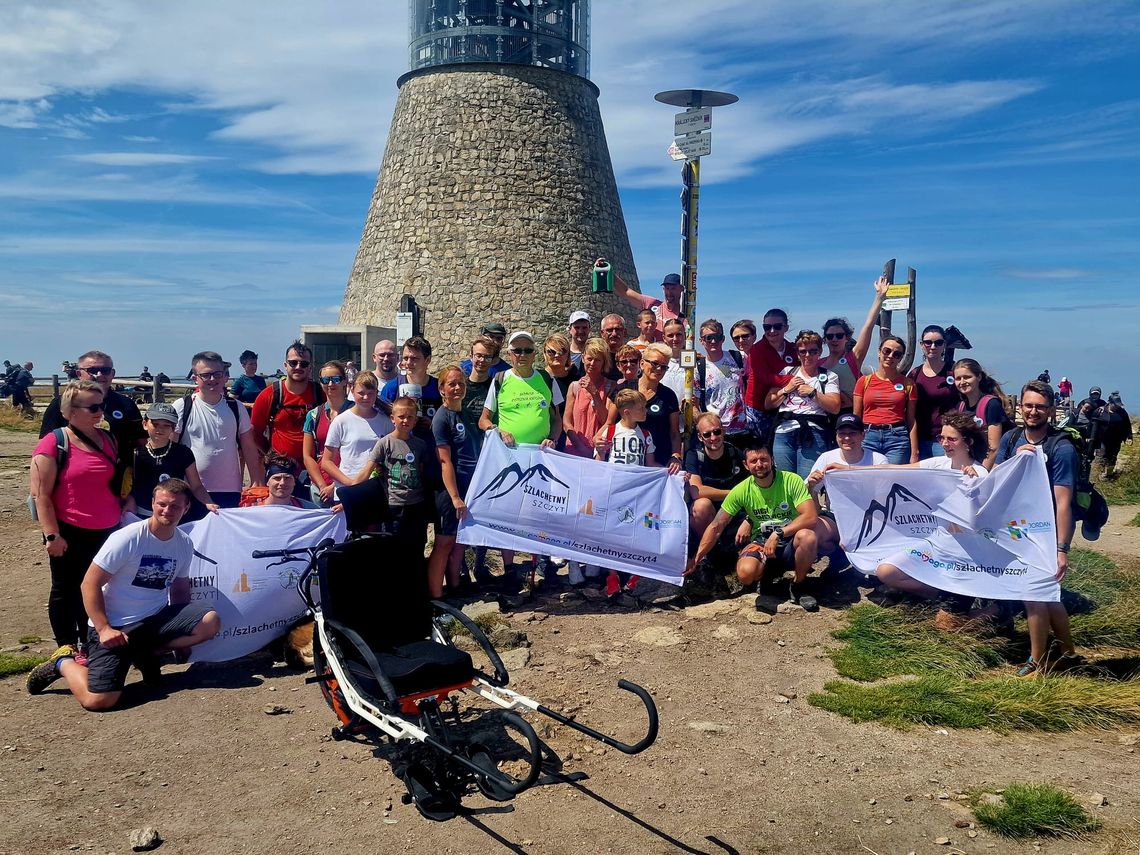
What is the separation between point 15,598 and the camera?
838 centimetres

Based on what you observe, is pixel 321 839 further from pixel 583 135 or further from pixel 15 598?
pixel 583 135

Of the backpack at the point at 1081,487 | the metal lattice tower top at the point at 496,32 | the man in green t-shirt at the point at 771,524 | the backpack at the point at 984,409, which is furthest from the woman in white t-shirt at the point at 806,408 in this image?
the metal lattice tower top at the point at 496,32

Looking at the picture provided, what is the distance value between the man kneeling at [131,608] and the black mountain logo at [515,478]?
2.51 metres

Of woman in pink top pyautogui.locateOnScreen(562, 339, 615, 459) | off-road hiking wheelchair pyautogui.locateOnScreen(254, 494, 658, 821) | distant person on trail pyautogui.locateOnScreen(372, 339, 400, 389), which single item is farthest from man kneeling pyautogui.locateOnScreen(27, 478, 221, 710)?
woman in pink top pyautogui.locateOnScreen(562, 339, 615, 459)

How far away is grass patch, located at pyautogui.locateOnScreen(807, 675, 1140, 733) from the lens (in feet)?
17.7

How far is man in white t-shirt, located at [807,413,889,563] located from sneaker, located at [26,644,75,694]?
18.9 feet

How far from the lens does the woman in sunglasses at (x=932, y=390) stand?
7.62 m

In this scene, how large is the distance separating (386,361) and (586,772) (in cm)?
439

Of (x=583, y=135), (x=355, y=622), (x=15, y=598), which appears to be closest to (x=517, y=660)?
(x=355, y=622)

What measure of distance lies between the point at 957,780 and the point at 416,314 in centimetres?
2227

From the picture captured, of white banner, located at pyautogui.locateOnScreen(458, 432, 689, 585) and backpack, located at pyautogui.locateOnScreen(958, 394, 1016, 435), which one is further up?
backpack, located at pyautogui.locateOnScreen(958, 394, 1016, 435)

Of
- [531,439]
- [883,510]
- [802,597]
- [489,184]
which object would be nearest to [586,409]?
[531,439]

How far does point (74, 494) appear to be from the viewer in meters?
6.15

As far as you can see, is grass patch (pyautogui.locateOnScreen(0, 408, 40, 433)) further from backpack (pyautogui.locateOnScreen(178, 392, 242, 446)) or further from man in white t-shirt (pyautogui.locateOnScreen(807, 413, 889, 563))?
man in white t-shirt (pyautogui.locateOnScreen(807, 413, 889, 563))
